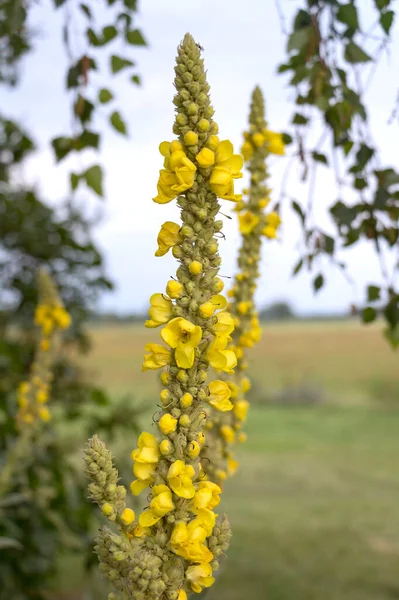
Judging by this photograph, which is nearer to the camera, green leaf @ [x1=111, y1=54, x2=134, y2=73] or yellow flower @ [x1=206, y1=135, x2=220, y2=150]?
yellow flower @ [x1=206, y1=135, x2=220, y2=150]

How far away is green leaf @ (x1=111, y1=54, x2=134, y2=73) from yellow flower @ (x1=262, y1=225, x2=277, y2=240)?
1106 millimetres

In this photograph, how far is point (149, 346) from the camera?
0.96 m

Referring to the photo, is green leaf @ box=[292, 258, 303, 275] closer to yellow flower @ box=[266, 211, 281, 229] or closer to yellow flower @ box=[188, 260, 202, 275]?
yellow flower @ box=[266, 211, 281, 229]

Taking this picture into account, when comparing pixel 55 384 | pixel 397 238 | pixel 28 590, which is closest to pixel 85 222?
pixel 55 384

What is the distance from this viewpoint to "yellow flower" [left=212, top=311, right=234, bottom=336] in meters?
0.98

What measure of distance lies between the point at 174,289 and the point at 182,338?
0.07 meters

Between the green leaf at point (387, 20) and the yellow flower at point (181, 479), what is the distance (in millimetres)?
1549

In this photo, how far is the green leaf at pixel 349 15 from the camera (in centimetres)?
210

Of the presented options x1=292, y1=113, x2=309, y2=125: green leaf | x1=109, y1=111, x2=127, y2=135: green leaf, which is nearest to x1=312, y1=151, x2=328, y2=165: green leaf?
x1=292, y1=113, x2=309, y2=125: green leaf

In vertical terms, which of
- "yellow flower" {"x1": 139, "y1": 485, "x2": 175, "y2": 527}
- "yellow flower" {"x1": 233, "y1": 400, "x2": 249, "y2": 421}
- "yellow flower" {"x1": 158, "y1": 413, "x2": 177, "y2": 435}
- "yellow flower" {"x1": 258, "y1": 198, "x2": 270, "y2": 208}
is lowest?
"yellow flower" {"x1": 139, "y1": 485, "x2": 175, "y2": 527}

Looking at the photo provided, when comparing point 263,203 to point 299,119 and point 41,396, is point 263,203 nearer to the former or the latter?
point 299,119

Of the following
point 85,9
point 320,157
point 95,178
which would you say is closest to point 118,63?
point 85,9

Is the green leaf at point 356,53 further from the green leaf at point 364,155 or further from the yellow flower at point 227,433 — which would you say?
the yellow flower at point 227,433

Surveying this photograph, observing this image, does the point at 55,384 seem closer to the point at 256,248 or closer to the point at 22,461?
the point at 22,461
